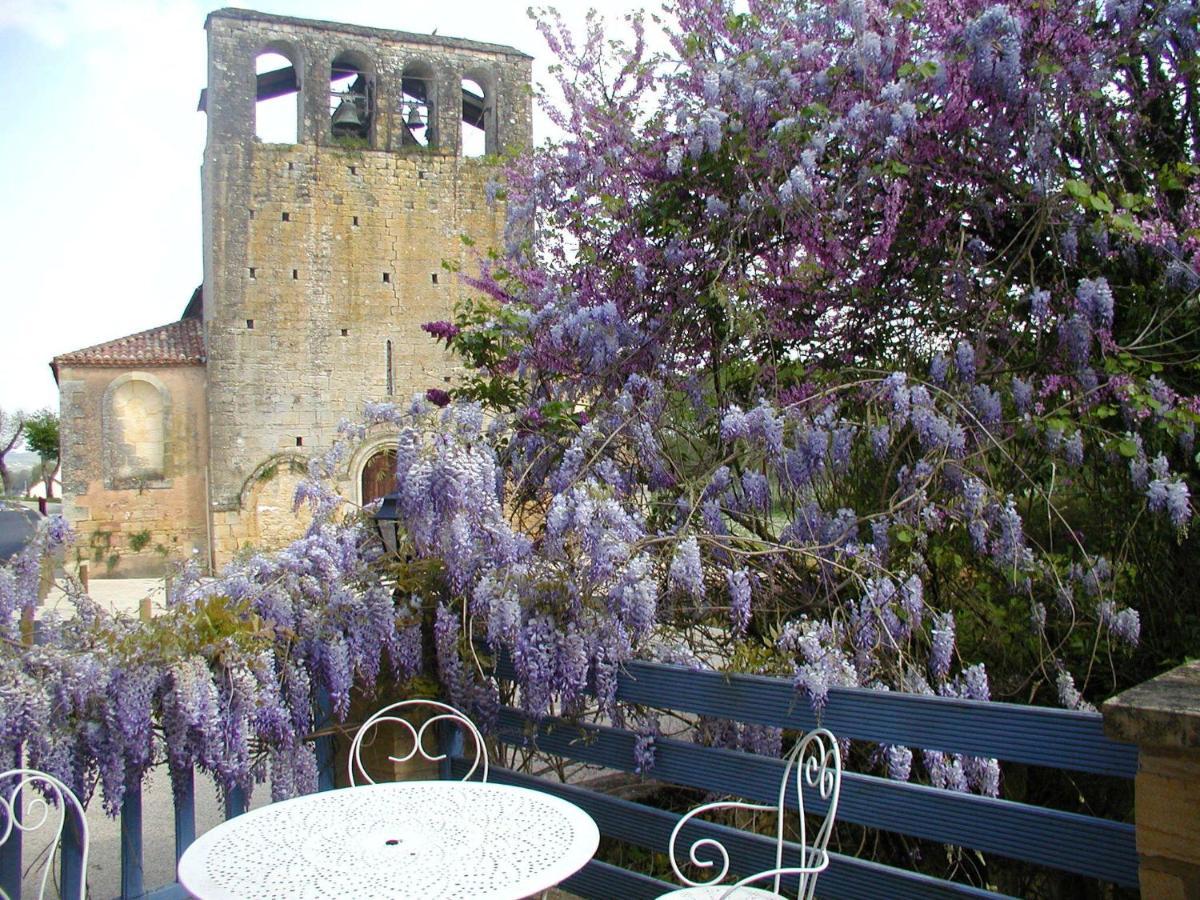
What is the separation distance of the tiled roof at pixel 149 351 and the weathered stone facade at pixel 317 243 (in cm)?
52

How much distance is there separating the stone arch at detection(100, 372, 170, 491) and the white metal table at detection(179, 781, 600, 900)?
1710 cm

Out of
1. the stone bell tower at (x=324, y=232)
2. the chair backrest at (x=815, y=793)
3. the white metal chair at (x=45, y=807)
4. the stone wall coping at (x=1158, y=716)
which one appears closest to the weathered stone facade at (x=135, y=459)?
the stone bell tower at (x=324, y=232)

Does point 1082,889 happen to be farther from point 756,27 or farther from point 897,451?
point 756,27

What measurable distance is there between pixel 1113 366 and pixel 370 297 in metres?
16.5

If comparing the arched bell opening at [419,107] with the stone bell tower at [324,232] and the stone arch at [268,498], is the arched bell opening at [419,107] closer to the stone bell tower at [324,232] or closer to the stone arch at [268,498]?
the stone bell tower at [324,232]

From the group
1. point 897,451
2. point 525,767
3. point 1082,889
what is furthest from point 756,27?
point 1082,889

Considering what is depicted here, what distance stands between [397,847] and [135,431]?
692 inches

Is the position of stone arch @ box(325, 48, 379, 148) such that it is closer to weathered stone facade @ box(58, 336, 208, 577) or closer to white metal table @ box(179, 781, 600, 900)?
weathered stone facade @ box(58, 336, 208, 577)

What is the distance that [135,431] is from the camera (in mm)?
17609

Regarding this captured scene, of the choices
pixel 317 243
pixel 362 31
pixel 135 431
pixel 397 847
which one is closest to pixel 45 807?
pixel 397 847

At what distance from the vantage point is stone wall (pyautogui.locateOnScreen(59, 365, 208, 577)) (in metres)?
17.3

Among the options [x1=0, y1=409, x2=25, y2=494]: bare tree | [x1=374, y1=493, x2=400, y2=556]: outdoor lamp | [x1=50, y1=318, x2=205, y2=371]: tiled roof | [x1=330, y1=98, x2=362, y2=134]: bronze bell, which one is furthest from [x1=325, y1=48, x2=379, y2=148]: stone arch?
[x1=0, y1=409, x2=25, y2=494]: bare tree

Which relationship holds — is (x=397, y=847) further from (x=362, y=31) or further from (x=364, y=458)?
(x=362, y=31)

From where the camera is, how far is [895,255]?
130 inches
